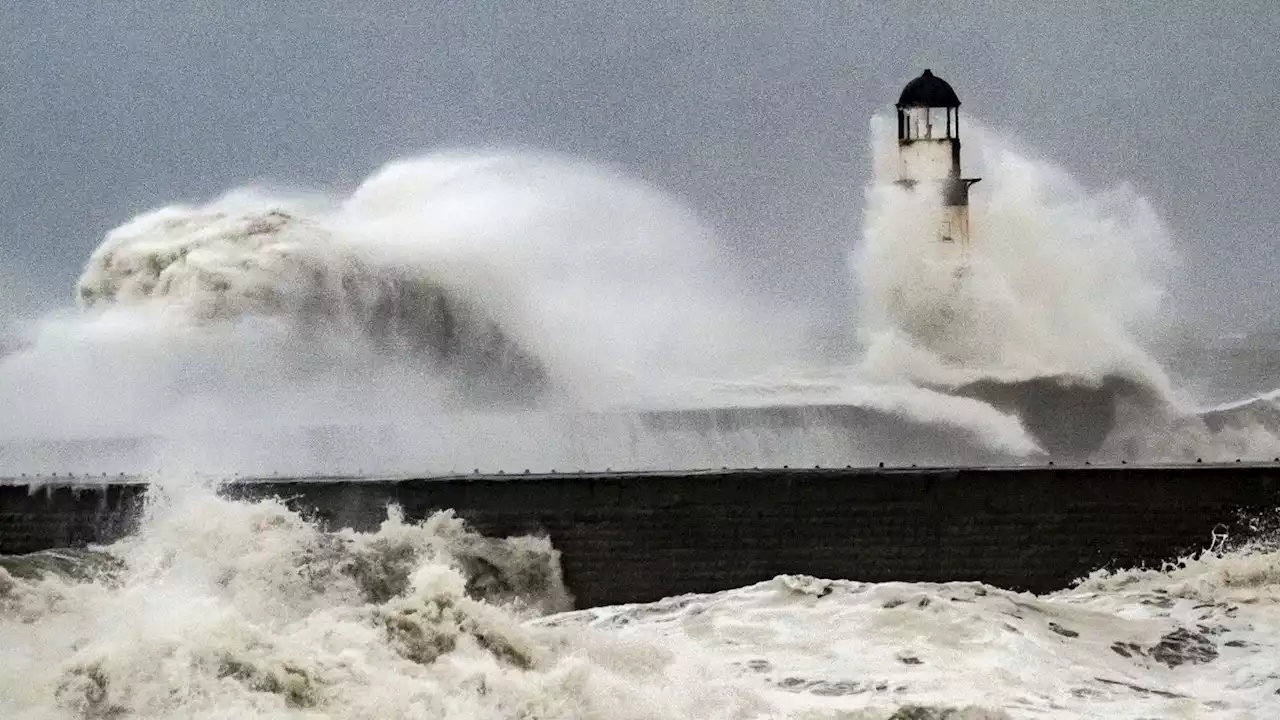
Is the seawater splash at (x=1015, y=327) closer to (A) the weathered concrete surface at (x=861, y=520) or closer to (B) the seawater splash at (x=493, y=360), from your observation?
(B) the seawater splash at (x=493, y=360)

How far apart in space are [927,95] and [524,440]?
6.45 meters

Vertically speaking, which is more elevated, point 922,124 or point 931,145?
point 922,124

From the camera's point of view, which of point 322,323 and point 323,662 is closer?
point 323,662

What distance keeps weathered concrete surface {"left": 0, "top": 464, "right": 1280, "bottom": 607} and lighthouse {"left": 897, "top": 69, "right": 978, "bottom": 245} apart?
12914mm

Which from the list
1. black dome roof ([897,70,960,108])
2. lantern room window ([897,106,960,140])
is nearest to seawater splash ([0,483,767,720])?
black dome roof ([897,70,960,108])

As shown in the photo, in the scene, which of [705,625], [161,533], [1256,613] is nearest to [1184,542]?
[1256,613]

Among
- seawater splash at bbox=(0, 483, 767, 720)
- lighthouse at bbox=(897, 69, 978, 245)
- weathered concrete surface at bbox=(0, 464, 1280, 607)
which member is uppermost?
lighthouse at bbox=(897, 69, 978, 245)

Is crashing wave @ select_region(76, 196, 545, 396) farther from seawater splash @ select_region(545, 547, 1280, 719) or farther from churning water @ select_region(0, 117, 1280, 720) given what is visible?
seawater splash @ select_region(545, 547, 1280, 719)

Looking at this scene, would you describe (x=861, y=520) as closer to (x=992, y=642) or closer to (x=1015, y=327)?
(x=992, y=642)

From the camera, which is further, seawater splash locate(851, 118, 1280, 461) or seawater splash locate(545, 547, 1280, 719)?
seawater splash locate(851, 118, 1280, 461)

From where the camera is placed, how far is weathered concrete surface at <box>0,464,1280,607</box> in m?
15.0

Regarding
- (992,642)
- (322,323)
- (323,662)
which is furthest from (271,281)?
(323,662)

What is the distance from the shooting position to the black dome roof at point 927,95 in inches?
1104

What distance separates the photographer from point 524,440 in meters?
27.8
